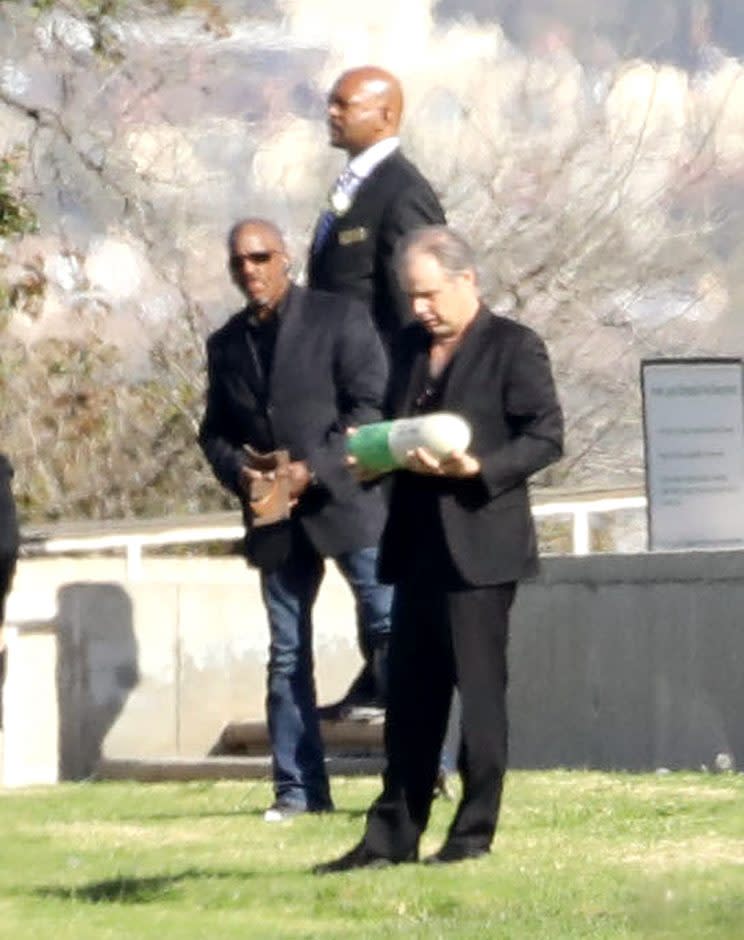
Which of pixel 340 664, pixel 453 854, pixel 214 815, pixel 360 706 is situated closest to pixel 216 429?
pixel 214 815

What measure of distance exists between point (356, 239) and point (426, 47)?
13.1m

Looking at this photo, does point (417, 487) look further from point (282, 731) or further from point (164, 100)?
point (164, 100)

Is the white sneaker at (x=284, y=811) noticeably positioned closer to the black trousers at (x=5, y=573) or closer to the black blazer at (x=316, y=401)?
the black blazer at (x=316, y=401)

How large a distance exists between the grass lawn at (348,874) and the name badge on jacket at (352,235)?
1.87m

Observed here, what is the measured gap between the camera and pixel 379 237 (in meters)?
10.6

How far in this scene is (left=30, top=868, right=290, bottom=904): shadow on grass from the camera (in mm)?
8469

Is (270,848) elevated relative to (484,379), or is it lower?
lower

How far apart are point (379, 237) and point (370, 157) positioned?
28 centimetres

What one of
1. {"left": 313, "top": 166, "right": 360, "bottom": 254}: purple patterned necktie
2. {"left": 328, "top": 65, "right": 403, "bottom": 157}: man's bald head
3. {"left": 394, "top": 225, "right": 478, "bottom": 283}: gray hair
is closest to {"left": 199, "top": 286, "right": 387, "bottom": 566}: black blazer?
{"left": 313, "top": 166, "right": 360, "bottom": 254}: purple patterned necktie

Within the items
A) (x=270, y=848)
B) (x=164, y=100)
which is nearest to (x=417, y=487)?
(x=270, y=848)

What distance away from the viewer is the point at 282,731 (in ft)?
33.7

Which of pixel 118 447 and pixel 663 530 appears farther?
pixel 118 447

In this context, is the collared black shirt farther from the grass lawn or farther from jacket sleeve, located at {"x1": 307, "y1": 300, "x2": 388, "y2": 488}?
the grass lawn

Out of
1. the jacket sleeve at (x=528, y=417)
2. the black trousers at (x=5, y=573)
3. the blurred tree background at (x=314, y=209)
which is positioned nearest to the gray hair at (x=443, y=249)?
the jacket sleeve at (x=528, y=417)
